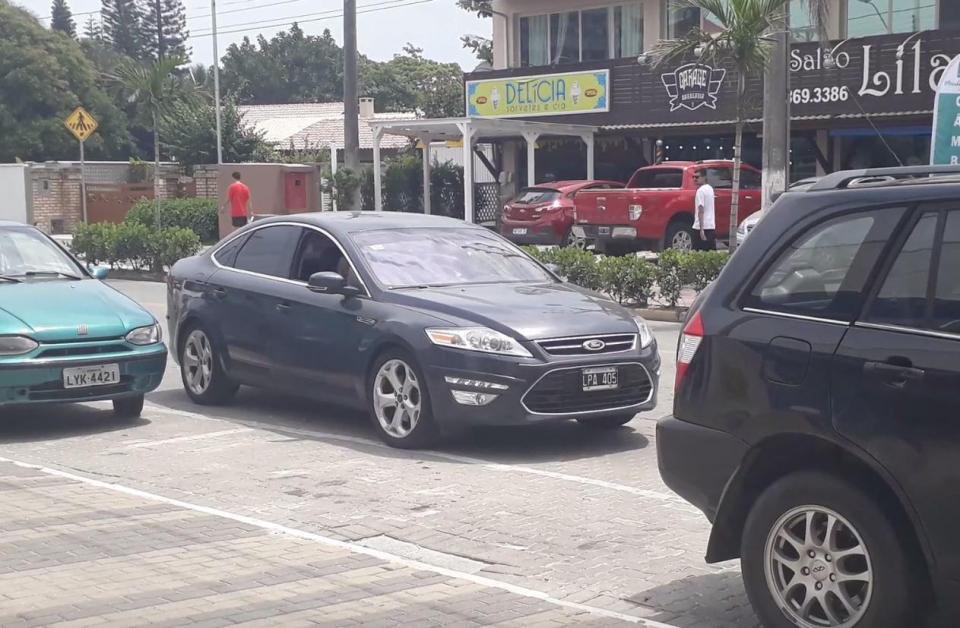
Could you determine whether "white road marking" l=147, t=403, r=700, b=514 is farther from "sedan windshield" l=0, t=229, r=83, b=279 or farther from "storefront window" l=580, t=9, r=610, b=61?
"storefront window" l=580, t=9, r=610, b=61

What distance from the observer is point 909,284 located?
181 inches

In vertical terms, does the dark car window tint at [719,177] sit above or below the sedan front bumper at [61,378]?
above

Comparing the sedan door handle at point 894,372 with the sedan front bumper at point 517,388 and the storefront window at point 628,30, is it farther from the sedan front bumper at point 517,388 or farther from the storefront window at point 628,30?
the storefront window at point 628,30

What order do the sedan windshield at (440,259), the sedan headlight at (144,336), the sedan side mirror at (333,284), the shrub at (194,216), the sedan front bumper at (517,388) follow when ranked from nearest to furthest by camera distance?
the sedan front bumper at (517,388) → the sedan side mirror at (333,284) → the sedan windshield at (440,259) → the sedan headlight at (144,336) → the shrub at (194,216)

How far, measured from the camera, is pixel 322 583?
5.91 metres

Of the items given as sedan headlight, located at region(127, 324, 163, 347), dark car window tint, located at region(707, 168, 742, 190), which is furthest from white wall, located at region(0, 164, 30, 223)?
sedan headlight, located at region(127, 324, 163, 347)

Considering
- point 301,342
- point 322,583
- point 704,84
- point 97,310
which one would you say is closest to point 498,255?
point 301,342

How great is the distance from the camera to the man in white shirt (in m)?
22.7

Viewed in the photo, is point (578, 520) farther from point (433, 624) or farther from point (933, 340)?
point (933, 340)

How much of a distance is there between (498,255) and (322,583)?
4.58 m

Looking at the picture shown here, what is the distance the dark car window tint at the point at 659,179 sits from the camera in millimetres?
24191

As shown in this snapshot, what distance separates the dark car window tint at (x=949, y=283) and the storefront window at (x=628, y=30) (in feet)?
97.5

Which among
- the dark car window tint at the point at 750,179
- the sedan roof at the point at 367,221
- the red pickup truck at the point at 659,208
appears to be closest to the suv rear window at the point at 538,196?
the red pickup truck at the point at 659,208

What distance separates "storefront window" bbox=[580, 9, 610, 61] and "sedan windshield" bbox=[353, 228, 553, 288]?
82.3ft
